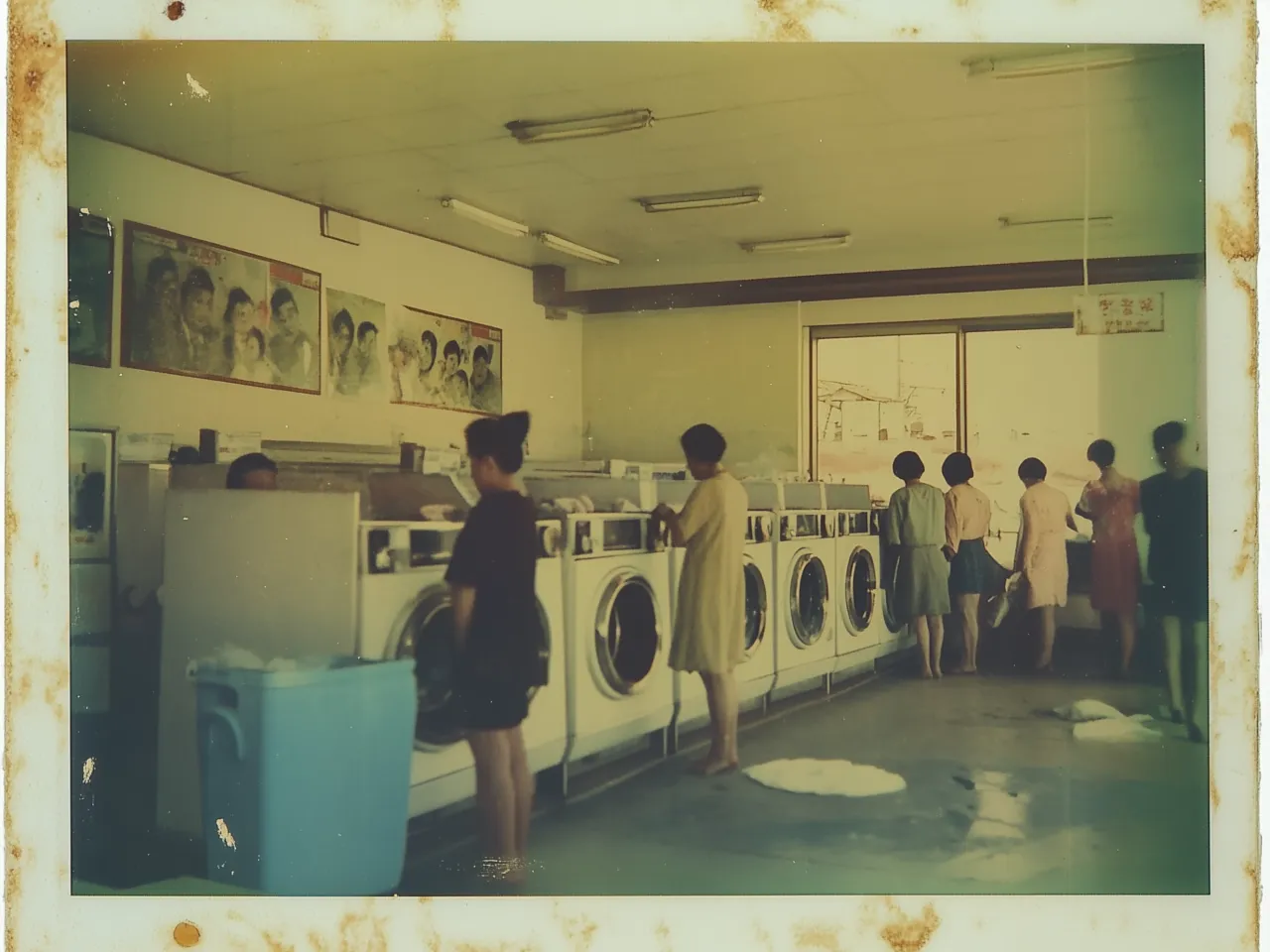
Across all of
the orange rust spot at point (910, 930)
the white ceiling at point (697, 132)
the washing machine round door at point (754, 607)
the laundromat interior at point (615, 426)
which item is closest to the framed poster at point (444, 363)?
the laundromat interior at point (615, 426)

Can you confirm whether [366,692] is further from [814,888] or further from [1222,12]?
[1222,12]

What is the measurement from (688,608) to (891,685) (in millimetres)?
559

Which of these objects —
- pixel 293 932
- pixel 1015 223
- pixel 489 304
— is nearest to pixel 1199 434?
pixel 1015 223

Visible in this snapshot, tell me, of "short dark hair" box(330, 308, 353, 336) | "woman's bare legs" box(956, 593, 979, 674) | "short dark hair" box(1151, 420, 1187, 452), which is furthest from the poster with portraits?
"short dark hair" box(1151, 420, 1187, 452)

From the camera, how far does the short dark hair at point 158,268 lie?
8.20ft

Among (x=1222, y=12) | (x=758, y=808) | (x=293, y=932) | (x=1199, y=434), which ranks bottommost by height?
(x=293, y=932)

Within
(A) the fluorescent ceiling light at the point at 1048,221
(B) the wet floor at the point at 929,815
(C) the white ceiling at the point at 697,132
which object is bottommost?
(B) the wet floor at the point at 929,815

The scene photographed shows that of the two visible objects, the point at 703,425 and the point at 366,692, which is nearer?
the point at 366,692

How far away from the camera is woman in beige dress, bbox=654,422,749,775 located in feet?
8.46

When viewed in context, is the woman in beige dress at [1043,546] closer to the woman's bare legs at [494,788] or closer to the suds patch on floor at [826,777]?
the suds patch on floor at [826,777]

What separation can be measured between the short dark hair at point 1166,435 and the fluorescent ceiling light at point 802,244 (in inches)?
36.3

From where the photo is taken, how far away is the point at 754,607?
268 centimetres

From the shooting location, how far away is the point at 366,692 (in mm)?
2449

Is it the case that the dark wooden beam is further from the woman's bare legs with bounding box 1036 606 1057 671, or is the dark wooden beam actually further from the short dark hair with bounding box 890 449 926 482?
the woman's bare legs with bounding box 1036 606 1057 671
